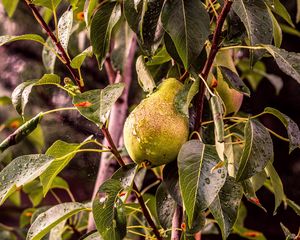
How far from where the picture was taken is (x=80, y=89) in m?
0.67

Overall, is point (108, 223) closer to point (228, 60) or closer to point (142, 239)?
point (228, 60)

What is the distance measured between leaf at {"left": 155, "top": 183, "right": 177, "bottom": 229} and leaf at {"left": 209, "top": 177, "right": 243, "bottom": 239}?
0.31ft

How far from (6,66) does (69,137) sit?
1.39 ft

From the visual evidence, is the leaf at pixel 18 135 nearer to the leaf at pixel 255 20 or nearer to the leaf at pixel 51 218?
the leaf at pixel 51 218

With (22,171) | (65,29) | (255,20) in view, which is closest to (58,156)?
(22,171)

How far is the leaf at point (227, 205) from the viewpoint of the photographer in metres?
0.61

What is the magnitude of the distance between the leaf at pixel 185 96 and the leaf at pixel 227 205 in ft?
0.32

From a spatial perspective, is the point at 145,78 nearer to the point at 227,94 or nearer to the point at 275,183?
the point at 227,94

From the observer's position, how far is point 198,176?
572mm

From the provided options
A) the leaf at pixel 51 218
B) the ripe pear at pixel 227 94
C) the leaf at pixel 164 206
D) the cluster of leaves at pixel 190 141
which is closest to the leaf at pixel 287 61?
the cluster of leaves at pixel 190 141

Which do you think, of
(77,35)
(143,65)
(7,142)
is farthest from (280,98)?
(7,142)

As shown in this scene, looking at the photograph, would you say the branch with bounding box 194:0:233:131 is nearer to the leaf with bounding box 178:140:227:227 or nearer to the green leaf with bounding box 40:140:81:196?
the leaf with bounding box 178:140:227:227

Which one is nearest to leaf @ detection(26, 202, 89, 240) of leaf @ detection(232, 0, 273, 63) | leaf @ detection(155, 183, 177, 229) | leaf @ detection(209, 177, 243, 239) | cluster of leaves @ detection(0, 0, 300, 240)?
cluster of leaves @ detection(0, 0, 300, 240)

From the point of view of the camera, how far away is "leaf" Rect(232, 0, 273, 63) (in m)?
0.61
